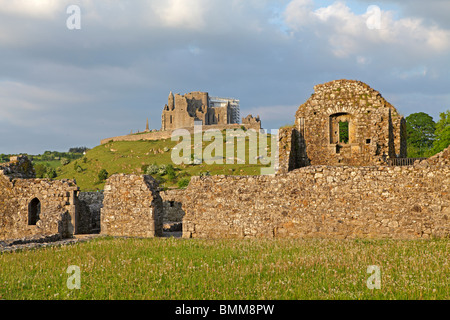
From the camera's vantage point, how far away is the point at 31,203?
66.9 feet

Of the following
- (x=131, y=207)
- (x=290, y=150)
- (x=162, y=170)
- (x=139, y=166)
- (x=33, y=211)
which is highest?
(x=139, y=166)

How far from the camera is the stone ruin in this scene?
49.2 ft

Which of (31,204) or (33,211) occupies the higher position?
(31,204)

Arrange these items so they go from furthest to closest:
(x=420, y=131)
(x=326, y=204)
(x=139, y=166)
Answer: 1. (x=139, y=166)
2. (x=420, y=131)
3. (x=326, y=204)

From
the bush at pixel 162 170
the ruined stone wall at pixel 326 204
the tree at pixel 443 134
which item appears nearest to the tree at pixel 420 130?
the tree at pixel 443 134

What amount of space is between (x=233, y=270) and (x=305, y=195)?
262 inches

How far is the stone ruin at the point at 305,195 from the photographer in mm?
15008

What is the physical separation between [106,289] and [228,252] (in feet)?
14.6

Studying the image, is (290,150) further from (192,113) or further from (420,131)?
(192,113)

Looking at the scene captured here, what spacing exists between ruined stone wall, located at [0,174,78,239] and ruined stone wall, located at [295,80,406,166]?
1212cm

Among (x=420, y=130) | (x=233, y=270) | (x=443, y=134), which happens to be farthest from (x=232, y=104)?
(x=233, y=270)

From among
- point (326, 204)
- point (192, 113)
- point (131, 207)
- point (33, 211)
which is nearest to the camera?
point (326, 204)
